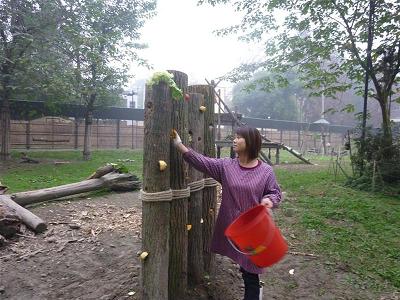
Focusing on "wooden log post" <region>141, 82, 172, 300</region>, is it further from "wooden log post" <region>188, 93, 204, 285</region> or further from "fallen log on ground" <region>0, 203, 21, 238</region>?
"fallen log on ground" <region>0, 203, 21, 238</region>

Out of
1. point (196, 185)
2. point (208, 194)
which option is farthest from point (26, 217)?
point (196, 185)

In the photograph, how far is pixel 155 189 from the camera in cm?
295

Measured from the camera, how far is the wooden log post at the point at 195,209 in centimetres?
358

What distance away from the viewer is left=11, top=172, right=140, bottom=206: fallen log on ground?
6461 mm

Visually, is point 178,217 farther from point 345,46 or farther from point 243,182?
point 345,46

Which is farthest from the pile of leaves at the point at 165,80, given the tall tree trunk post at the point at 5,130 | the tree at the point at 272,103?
the tree at the point at 272,103

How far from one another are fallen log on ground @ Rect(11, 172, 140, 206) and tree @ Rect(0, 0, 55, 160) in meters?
5.78

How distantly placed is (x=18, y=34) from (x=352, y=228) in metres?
11.0

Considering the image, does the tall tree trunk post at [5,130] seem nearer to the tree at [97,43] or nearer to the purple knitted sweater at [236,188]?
the tree at [97,43]

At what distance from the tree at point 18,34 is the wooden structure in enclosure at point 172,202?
9.90m

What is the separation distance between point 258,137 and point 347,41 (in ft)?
26.5

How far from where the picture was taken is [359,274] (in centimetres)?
424

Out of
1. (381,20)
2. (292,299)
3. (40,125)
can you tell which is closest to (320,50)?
(381,20)

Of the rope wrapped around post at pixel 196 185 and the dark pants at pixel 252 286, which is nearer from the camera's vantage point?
the dark pants at pixel 252 286
